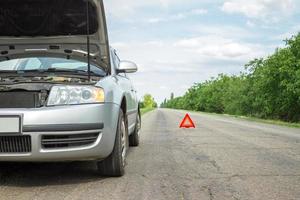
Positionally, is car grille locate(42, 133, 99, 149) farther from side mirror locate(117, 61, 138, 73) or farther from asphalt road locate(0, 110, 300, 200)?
side mirror locate(117, 61, 138, 73)

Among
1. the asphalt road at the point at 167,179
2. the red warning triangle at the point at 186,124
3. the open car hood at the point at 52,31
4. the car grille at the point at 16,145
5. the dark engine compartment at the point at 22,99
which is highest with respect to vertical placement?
the open car hood at the point at 52,31

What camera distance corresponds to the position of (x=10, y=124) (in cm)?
471

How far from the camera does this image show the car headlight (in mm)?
4938

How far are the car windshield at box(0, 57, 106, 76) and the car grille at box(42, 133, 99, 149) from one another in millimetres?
1201

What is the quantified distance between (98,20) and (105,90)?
1292 mm

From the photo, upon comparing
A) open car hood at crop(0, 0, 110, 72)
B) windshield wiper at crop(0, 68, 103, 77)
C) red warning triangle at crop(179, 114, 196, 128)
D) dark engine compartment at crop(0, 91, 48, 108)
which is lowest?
red warning triangle at crop(179, 114, 196, 128)

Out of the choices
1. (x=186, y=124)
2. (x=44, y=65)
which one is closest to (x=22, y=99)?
(x=44, y=65)

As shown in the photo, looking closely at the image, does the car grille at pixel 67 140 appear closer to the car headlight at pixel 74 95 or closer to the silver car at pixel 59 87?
the silver car at pixel 59 87

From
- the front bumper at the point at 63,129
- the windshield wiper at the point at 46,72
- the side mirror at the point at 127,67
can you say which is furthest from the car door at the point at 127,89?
the front bumper at the point at 63,129

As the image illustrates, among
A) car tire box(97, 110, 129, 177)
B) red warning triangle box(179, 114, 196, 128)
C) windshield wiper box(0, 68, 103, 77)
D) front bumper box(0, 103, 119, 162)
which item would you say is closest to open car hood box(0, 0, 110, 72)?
windshield wiper box(0, 68, 103, 77)

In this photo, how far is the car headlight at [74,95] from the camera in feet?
16.2

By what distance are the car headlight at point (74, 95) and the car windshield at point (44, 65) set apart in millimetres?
922

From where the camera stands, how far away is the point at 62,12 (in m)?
6.32

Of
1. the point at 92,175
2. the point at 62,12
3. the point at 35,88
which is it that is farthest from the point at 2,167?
the point at 62,12
